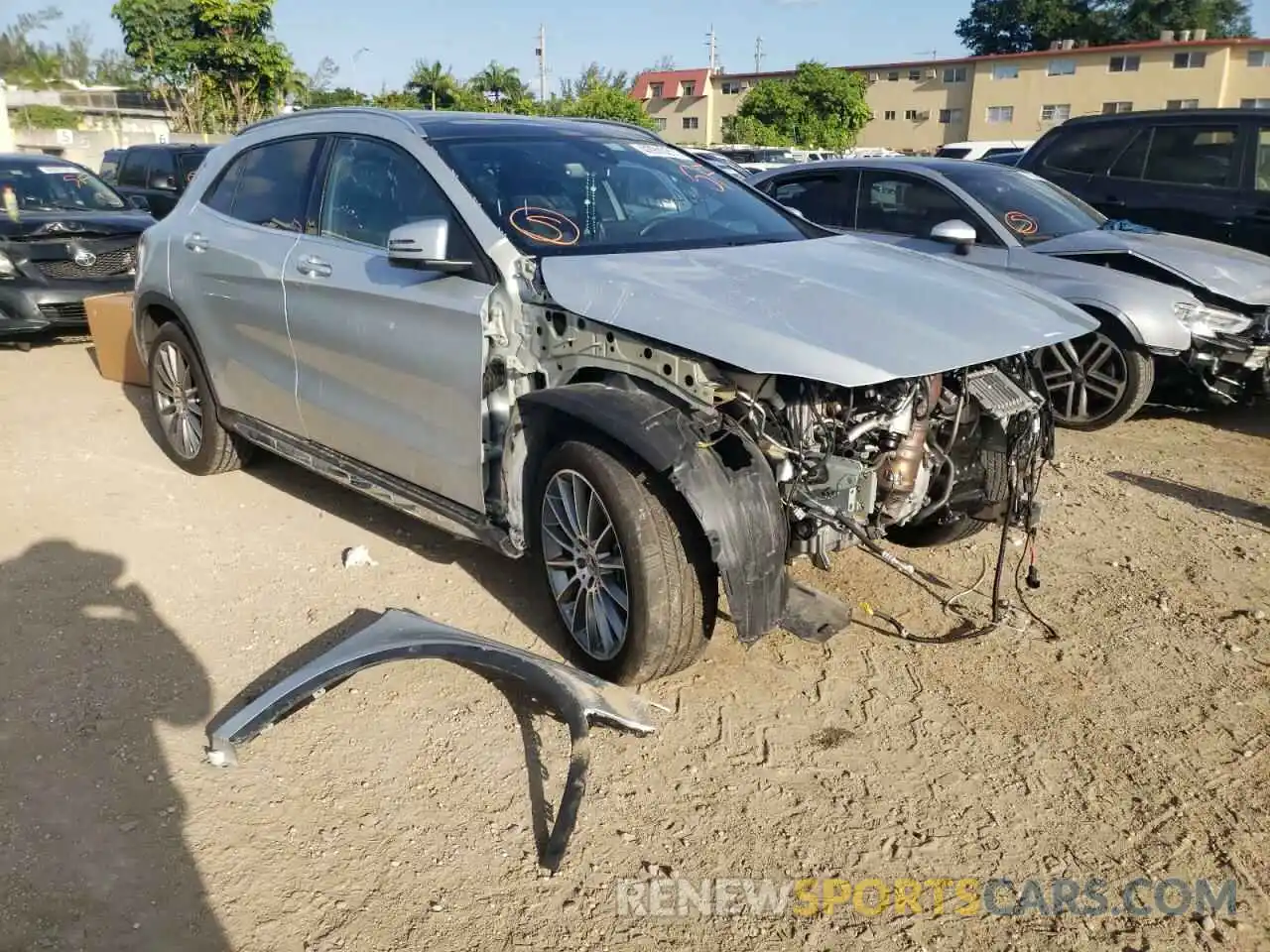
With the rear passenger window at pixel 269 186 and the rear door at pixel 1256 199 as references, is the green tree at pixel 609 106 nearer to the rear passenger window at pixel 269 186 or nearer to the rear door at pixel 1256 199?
the rear door at pixel 1256 199

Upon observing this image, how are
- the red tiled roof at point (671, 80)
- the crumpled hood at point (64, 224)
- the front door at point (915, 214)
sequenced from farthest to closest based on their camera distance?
the red tiled roof at point (671, 80)
the crumpled hood at point (64, 224)
the front door at point (915, 214)

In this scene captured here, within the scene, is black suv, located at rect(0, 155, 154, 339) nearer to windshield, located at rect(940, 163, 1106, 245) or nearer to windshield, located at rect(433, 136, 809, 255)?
windshield, located at rect(433, 136, 809, 255)

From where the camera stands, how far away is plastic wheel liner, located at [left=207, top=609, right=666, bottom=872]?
10.2 feet

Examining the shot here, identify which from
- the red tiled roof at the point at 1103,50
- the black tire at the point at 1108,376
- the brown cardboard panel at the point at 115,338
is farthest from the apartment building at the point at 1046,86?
the brown cardboard panel at the point at 115,338

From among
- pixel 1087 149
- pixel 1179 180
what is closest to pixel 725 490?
pixel 1179 180

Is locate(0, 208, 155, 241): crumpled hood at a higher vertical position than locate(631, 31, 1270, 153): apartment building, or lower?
lower

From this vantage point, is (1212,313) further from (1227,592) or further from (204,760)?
(204,760)

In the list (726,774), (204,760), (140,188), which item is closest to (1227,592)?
(726,774)

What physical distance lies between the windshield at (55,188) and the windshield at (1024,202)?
25.3ft

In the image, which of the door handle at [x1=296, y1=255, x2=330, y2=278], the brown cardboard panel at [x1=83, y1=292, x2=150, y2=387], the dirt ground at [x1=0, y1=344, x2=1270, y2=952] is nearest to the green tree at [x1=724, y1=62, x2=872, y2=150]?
the brown cardboard panel at [x1=83, y1=292, x2=150, y2=387]

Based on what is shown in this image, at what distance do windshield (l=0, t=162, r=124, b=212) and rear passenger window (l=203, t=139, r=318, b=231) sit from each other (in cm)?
518

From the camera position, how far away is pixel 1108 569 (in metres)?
4.46

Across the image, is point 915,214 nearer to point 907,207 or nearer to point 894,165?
point 907,207

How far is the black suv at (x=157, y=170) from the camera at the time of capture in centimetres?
1314
